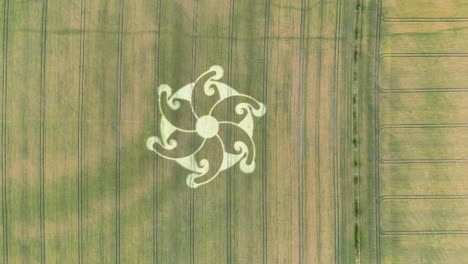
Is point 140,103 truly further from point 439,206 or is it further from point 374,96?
point 439,206

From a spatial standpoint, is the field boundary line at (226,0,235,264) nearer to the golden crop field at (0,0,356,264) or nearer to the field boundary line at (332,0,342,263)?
the golden crop field at (0,0,356,264)

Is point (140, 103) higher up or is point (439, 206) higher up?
point (140, 103)

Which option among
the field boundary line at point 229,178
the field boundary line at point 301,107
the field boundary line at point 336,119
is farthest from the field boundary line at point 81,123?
the field boundary line at point 336,119

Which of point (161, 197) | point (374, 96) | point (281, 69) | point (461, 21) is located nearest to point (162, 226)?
point (161, 197)

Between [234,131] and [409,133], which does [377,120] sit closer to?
[409,133]

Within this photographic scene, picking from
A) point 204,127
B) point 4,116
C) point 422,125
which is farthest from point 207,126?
point 422,125

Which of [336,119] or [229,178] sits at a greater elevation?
[336,119]
